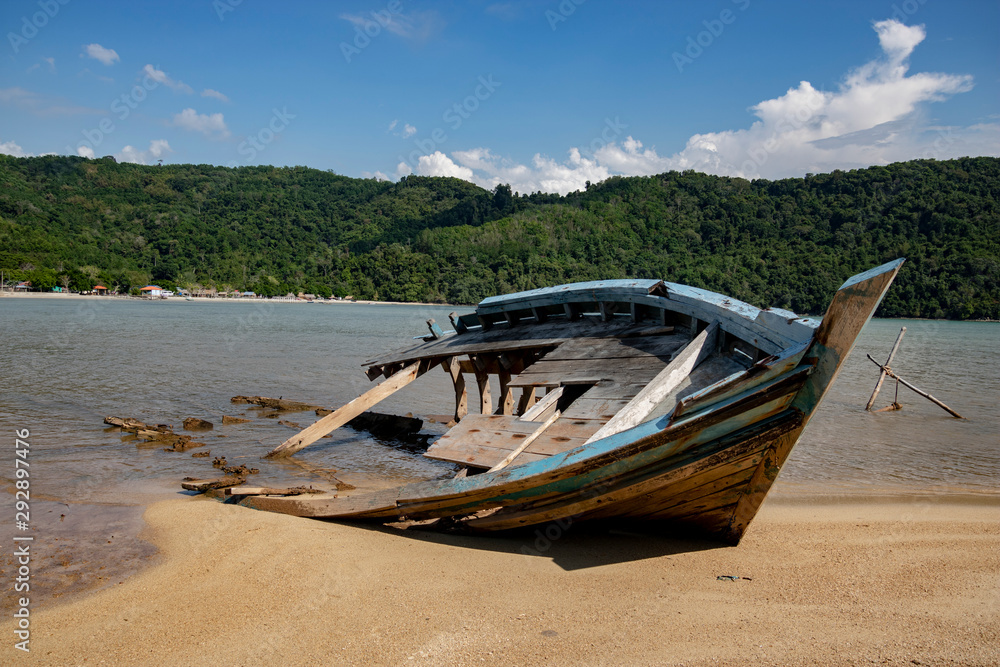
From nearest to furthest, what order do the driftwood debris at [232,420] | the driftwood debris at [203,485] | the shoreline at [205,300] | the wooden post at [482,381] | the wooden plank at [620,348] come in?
the wooden plank at [620,348], the driftwood debris at [203,485], the wooden post at [482,381], the driftwood debris at [232,420], the shoreline at [205,300]

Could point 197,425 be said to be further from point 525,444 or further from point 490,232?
point 490,232

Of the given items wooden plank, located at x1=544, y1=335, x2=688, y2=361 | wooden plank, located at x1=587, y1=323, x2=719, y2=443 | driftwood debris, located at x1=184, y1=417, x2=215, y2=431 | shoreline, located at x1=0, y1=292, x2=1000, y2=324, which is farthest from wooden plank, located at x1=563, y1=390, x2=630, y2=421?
shoreline, located at x1=0, y1=292, x2=1000, y2=324

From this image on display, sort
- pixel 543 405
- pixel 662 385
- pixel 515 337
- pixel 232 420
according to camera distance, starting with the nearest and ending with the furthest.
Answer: pixel 662 385
pixel 543 405
pixel 515 337
pixel 232 420

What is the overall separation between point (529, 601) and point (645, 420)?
1288 millimetres

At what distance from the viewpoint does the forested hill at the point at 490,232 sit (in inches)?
2552

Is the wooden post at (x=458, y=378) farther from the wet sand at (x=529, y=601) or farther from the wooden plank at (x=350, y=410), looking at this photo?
the wet sand at (x=529, y=601)

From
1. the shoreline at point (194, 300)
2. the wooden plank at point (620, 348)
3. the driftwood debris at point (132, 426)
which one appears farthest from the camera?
the shoreline at point (194, 300)

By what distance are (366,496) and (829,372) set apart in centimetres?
329

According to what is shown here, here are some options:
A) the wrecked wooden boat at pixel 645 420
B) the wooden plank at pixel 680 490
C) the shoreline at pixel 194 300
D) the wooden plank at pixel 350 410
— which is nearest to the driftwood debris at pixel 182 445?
the wooden plank at pixel 350 410

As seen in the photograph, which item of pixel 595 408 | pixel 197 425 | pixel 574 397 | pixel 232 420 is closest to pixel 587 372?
pixel 574 397

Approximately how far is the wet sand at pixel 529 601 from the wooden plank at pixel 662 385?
92 cm

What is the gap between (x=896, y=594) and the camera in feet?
11.2

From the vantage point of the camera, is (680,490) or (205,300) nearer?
(680,490)

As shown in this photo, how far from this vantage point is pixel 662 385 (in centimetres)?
391
